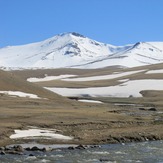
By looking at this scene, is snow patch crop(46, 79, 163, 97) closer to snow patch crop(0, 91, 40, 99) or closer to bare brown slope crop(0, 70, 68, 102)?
bare brown slope crop(0, 70, 68, 102)

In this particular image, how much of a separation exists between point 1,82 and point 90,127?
60.6m

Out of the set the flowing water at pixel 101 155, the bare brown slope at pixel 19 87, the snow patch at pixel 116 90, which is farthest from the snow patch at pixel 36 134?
the snow patch at pixel 116 90

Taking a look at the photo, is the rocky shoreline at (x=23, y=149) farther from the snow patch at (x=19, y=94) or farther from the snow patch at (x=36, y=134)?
the snow patch at (x=19, y=94)

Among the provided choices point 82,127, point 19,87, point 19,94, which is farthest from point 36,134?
point 19,87

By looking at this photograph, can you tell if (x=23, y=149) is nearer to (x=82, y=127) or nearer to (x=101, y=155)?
(x=101, y=155)

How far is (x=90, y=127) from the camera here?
5309 cm

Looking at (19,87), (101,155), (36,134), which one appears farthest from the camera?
(19,87)

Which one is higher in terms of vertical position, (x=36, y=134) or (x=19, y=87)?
(x=19, y=87)

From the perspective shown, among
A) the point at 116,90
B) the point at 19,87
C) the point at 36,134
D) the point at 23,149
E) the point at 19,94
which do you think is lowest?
the point at 23,149

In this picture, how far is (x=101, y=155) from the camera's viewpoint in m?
37.3

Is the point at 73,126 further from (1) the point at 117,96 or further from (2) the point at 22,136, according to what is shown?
(1) the point at 117,96

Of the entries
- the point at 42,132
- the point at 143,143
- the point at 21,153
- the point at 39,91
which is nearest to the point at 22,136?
the point at 42,132

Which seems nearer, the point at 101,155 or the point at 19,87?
the point at 101,155

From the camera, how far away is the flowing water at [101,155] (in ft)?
114
